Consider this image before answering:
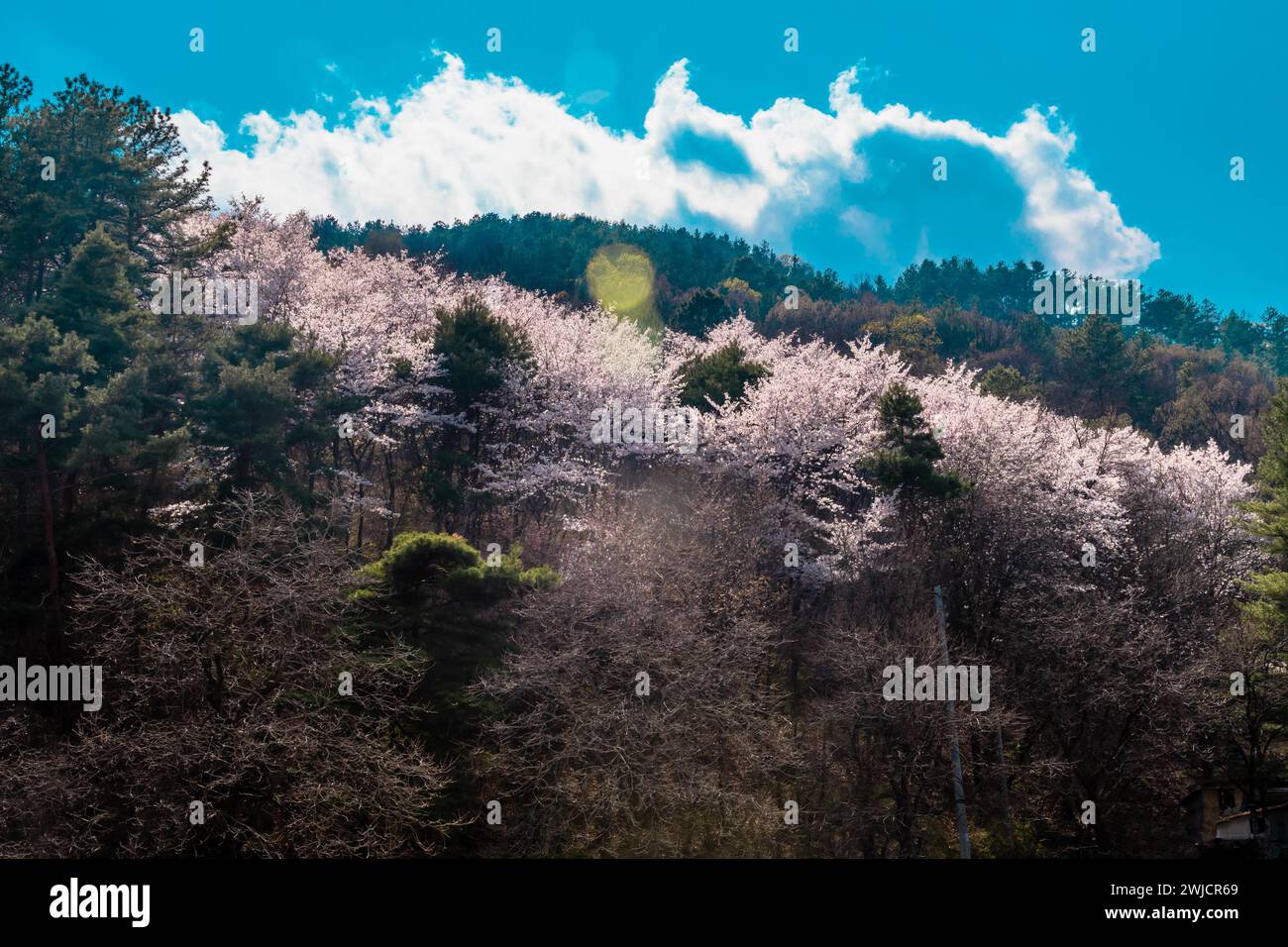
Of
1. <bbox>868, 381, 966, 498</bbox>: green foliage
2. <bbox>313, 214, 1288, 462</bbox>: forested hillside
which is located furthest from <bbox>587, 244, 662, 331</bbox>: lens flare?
<bbox>868, 381, 966, 498</bbox>: green foliage

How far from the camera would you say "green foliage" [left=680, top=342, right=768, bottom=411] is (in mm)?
43750

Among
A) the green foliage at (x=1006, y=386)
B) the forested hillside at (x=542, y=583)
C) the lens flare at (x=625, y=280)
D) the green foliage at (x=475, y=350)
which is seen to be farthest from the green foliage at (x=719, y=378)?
the lens flare at (x=625, y=280)

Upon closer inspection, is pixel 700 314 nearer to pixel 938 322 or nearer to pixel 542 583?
pixel 938 322

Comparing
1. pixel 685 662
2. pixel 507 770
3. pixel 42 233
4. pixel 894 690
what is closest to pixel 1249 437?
pixel 894 690

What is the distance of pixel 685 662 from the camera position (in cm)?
2658

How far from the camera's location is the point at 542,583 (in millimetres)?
28672

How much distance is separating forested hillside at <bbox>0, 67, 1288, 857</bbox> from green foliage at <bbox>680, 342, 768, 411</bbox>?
0.69 feet

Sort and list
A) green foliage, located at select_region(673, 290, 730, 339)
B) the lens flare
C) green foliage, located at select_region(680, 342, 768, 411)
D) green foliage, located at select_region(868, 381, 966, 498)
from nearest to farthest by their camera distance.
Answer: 1. green foliage, located at select_region(868, 381, 966, 498)
2. green foliage, located at select_region(680, 342, 768, 411)
3. green foliage, located at select_region(673, 290, 730, 339)
4. the lens flare

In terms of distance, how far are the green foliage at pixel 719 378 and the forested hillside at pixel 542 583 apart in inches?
8.3

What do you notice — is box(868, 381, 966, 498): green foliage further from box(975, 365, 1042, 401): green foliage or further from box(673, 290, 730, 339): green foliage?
box(673, 290, 730, 339): green foliage

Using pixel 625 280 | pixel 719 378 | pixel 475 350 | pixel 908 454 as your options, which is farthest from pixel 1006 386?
pixel 625 280

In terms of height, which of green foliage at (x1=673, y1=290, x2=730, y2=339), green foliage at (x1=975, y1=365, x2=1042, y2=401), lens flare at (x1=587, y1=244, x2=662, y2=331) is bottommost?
green foliage at (x1=975, y1=365, x2=1042, y2=401)
